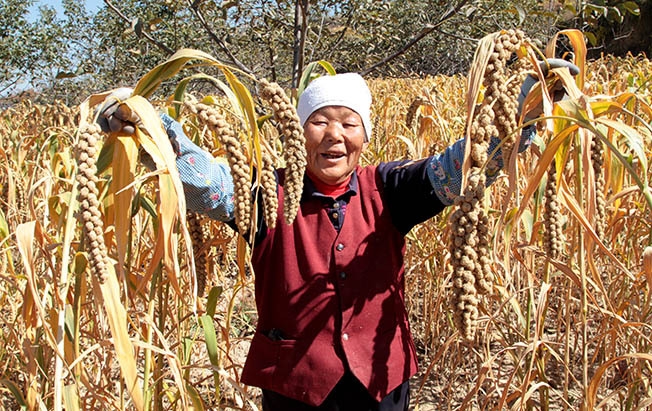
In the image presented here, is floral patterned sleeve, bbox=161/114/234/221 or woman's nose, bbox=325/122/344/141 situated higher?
woman's nose, bbox=325/122/344/141

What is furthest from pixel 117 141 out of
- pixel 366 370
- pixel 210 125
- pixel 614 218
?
pixel 614 218

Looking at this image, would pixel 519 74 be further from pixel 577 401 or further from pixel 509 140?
pixel 577 401

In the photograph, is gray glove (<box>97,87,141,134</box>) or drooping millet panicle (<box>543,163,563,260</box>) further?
drooping millet panicle (<box>543,163,563,260</box>)

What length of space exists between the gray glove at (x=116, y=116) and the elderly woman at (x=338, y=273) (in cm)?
39

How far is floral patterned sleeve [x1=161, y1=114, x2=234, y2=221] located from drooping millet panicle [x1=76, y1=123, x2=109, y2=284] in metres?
0.39

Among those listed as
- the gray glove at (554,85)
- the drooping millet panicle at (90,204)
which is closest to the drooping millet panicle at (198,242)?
the drooping millet panicle at (90,204)

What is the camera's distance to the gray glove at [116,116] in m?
0.93

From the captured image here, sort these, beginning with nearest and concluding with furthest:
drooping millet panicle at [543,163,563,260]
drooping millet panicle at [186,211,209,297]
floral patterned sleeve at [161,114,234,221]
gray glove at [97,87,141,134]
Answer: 1. gray glove at [97,87,141,134]
2. drooping millet panicle at [543,163,563,260]
3. floral patterned sleeve at [161,114,234,221]
4. drooping millet panicle at [186,211,209,297]

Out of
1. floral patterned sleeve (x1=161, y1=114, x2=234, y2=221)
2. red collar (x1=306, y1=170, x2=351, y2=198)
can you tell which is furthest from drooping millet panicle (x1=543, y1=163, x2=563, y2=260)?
floral patterned sleeve (x1=161, y1=114, x2=234, y2=221)

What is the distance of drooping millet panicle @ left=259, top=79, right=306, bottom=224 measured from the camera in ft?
3.28

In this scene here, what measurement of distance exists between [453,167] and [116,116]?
2.46 feet

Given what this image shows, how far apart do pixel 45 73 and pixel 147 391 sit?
986 centimetres

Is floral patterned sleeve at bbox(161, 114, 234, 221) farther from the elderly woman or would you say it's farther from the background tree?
the background tree

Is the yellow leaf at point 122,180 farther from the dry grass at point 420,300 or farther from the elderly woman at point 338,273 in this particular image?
the elderly woman at point 338,273
